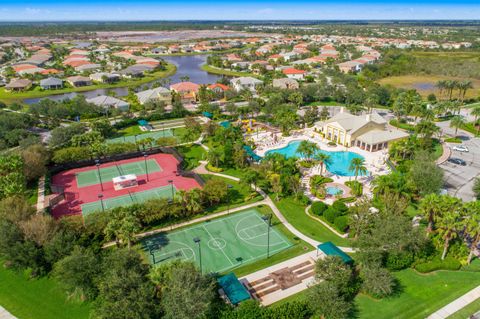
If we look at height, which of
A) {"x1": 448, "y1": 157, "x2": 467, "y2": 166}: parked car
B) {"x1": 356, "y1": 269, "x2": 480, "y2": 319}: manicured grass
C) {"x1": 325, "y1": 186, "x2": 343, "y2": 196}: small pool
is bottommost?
{"x1": 356, "y1": 269, "x2": 480, "y2": 319}: manicured grass

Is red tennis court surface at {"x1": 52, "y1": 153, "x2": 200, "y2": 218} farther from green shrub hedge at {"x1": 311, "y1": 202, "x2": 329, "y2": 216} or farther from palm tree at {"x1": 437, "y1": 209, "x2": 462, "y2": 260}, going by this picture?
palm tree at {"x1": 437, "y1": 209, "x2": 462, "y2": 260}

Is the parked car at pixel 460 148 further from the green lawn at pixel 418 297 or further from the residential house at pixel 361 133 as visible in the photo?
the green lawn at pixel 418 297

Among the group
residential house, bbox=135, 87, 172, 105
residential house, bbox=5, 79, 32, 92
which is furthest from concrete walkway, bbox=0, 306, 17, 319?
residential house, bbox=5, 79, 32, 92

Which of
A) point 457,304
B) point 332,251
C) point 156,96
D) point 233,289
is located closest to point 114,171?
point 233,289

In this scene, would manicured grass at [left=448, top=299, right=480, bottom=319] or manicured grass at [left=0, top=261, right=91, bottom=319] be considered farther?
manicured grass at [left=0, top=261, right=91, bottom=319]

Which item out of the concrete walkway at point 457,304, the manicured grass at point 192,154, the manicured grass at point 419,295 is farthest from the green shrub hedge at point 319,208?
the manicured grass at point 192,154

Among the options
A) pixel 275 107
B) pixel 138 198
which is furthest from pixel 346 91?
pixel 138 198
